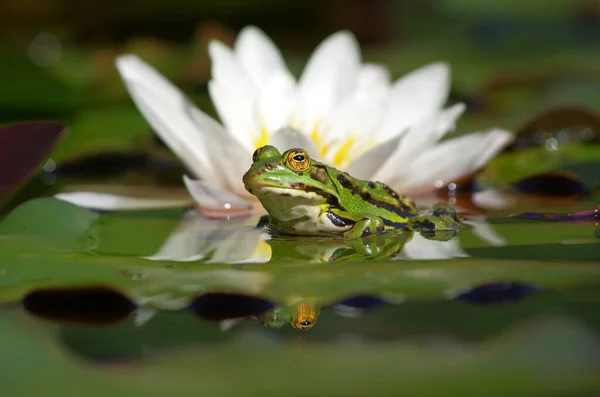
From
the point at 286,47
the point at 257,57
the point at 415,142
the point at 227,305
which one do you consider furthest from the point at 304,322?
the point at 286,47

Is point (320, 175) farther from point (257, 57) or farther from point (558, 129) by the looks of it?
point (558, 129)

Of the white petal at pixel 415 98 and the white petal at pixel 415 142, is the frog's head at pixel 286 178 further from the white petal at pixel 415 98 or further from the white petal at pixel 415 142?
the white petal at pixel 415 98

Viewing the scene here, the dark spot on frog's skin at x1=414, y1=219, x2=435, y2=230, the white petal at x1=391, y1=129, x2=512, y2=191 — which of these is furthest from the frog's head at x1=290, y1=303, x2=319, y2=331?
the white petal at x1=391, y1=129, x2=512, y2=191

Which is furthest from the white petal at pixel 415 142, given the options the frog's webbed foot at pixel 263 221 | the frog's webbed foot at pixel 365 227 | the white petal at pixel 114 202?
the white petal at pixel 114 202

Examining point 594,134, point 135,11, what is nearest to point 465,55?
point 594,134

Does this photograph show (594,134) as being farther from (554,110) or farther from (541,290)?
(541,290)

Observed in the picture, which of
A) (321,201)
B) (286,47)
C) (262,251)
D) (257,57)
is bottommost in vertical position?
(262,251)
